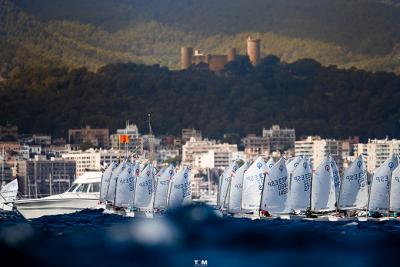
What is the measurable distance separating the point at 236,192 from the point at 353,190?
6.54 m

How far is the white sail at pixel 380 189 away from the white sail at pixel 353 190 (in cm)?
142

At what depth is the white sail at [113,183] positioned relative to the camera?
273 feet

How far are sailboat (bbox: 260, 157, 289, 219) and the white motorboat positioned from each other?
53.8 ft

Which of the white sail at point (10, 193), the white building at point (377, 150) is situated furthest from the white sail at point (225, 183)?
the white building at point (377, 150)

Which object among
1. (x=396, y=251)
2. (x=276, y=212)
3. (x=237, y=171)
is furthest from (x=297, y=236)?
(x=237, y=171)

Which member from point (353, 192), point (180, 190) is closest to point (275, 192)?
point (353, 192)

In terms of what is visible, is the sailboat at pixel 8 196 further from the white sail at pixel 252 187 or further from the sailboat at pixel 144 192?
the white sail at pixel 252 187

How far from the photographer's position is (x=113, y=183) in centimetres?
8431

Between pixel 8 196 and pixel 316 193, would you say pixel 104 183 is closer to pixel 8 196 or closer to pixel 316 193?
pixel 8 196

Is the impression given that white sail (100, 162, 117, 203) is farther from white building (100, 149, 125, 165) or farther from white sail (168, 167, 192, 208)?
white building (100, 149, 125, 165)


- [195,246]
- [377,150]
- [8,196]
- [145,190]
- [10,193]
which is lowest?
[8,196]

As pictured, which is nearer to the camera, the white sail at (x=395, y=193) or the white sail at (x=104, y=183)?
the white sail at (x=395, y=193)

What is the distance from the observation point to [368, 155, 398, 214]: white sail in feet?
230

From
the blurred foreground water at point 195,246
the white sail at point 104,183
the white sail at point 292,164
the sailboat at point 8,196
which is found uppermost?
the white sail at point 292,164
